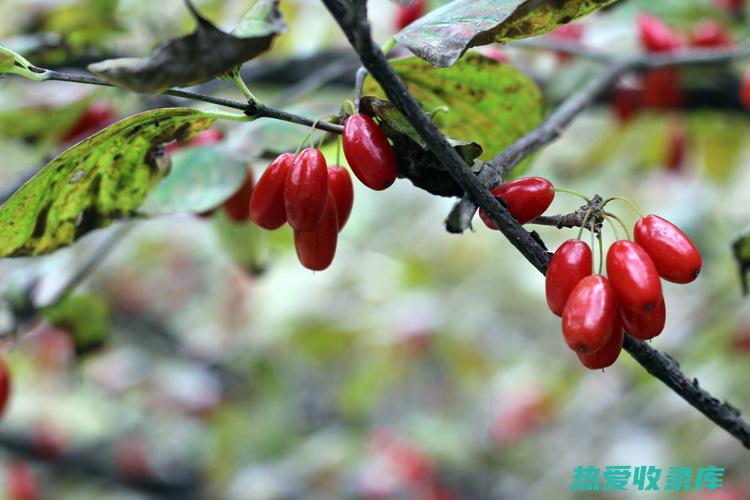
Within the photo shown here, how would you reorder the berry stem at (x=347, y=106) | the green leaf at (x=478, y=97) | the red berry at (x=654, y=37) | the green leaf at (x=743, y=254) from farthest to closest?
1. the red berry at (x=654, y=37)
2. the green leaf at (x=743, y=254)
3. the green leaf at (x=478, y=97)
4. the berry stem at (x=347, y=106)

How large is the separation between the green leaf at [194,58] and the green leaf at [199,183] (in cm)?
47

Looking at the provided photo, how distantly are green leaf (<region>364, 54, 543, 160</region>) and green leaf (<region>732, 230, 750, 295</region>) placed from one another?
1.23 ft

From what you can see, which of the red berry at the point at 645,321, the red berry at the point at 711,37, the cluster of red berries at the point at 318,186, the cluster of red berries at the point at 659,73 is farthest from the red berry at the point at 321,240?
the red berry at the point at 711,37

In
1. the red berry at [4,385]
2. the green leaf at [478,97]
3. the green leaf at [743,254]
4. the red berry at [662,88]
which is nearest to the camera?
the green leaf at [478,97]

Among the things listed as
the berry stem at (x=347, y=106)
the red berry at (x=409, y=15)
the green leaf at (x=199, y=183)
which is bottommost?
the berry stem at (x=347, y=106)

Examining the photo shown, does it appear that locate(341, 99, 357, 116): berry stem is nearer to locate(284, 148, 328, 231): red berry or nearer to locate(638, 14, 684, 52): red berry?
locate(284, 148, 328, 231): red berry

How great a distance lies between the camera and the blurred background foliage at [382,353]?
7.52 feet

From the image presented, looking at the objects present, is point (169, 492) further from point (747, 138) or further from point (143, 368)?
point (747, 138)

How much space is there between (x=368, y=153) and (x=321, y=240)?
131 mm

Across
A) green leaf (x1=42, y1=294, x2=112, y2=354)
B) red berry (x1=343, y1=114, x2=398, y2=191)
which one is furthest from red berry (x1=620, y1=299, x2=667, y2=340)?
green leaf (x1=42, y1=294, x2=112, y2=354)

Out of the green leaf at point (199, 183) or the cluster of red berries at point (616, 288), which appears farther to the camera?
the green leaf at point (199, 183)

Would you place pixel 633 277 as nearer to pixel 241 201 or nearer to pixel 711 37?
pixel 241 201

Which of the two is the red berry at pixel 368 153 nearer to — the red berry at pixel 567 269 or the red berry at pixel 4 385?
the red berry at pixel 567 269

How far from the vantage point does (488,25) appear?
744mm
